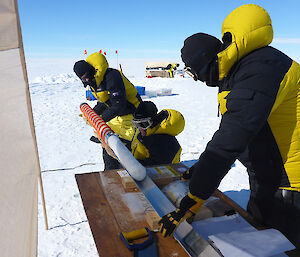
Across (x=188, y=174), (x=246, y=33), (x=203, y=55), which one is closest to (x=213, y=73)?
(x=203, y=55)

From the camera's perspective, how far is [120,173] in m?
2.07

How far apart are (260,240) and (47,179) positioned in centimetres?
352

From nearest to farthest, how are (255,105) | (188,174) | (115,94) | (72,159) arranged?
(255,105)
(188,174)
(115,94)
(72,159)

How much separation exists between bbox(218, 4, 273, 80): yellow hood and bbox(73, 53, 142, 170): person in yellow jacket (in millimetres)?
2552

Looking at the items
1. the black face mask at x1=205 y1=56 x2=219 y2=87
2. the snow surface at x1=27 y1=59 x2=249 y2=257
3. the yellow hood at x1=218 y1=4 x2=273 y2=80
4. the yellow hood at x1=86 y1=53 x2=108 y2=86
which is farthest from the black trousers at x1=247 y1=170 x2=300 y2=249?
the yellow hood at x1=86 y1=53 x2=108 y2=86

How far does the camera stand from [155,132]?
290 centimetres

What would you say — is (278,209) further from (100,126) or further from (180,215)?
(100,126)

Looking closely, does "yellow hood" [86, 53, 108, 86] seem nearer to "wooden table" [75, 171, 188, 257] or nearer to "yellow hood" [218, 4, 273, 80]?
"wooden table" [75, 171, 188, 257]

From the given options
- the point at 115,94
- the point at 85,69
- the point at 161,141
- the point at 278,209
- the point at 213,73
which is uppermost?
the point at 213,73

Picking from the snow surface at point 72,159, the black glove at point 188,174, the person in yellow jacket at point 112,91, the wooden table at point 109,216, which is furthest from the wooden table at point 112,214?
the person in yellow jacket at point 112,91

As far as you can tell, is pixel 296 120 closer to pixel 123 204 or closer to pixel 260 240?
pixel 260 240

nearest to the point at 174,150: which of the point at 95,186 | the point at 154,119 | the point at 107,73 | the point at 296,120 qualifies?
the point at 154,119

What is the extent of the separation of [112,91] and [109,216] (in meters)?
2.41

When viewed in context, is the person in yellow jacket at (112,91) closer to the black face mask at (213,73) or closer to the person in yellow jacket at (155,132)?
the person in yellow jacket at (155,132)
